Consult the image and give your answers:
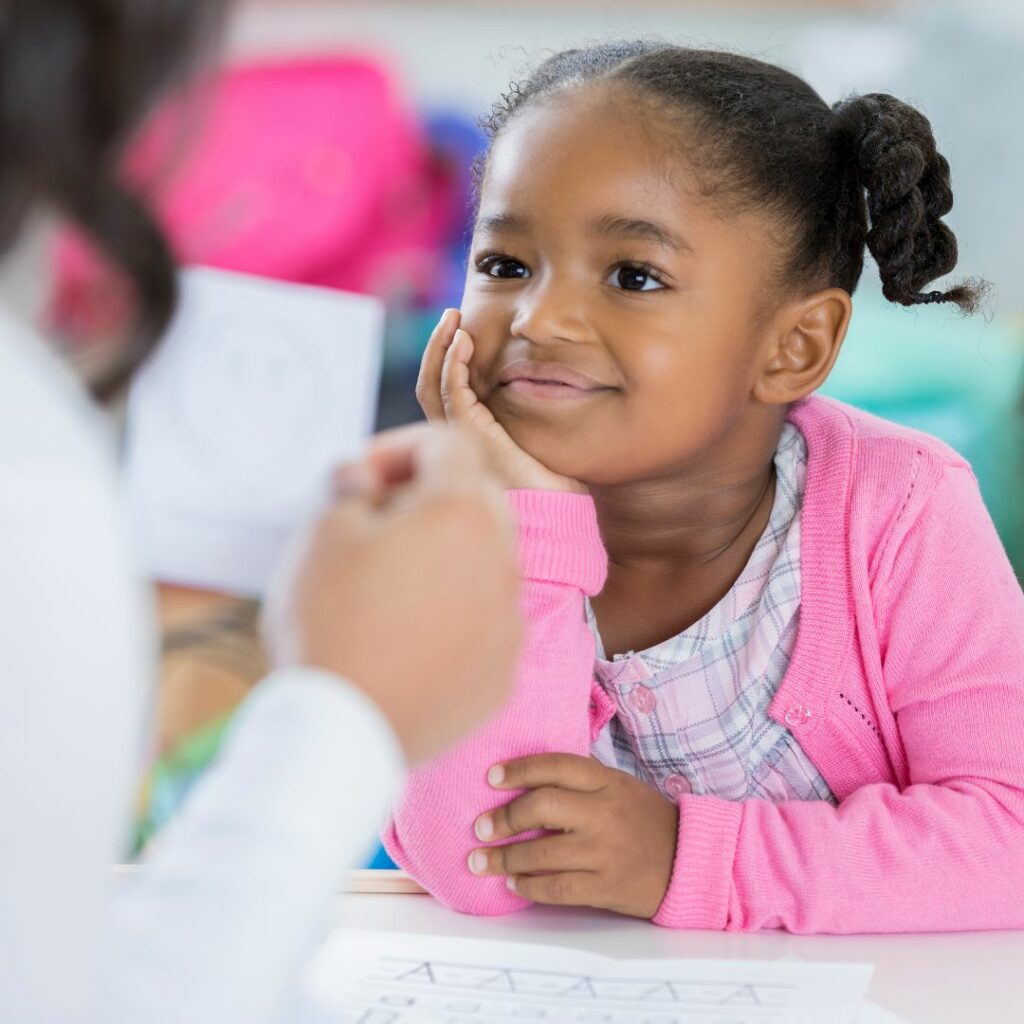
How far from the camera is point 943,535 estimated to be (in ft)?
2.59

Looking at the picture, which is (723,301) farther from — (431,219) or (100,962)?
(431,219)

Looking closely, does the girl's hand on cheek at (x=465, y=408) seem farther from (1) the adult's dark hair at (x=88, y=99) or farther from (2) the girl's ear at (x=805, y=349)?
(1) the adult's dark hair at (x=88, y=99)

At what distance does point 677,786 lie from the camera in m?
Result: 0.84

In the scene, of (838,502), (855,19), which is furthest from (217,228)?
(838,502)

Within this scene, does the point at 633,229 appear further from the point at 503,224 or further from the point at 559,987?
the point at 559,987

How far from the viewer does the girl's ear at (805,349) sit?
35.2 inches

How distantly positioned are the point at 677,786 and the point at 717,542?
0.52ft

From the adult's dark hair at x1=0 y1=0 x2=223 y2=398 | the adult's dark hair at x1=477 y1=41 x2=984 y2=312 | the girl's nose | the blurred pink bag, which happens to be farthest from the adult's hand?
the blurred pink bag

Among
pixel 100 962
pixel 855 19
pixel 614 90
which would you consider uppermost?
pixel 855 19

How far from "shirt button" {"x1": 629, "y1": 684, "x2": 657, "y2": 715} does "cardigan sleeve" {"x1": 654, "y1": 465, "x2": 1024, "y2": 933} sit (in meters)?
0.12

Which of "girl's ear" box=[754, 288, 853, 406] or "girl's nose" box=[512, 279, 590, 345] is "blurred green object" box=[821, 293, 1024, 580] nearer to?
"girl's ear" box=[754, 288, 853, 406]

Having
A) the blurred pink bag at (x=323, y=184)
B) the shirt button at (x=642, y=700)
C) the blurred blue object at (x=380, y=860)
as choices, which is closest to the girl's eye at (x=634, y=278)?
the shirt button at (x=642, y=700)

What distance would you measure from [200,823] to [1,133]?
0.16m

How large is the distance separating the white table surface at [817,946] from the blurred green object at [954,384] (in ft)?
3.99
